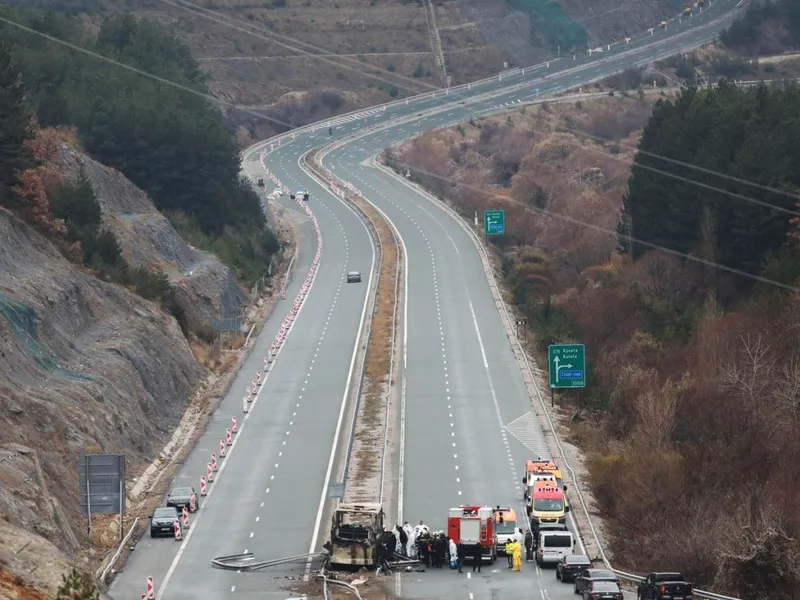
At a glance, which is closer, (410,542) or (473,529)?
(473,529)

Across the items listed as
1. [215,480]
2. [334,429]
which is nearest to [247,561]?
[215,480]

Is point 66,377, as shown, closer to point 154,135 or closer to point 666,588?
point 666,588

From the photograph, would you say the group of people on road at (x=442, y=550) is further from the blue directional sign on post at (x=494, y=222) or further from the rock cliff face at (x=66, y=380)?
the blue directional sign on post at (x=494, y=222)

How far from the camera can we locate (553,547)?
4969 cm

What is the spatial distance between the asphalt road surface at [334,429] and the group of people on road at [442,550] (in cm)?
56

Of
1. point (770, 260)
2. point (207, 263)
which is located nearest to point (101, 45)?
point (207, 263)

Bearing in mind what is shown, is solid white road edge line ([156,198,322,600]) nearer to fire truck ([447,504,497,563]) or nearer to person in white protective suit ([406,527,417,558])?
person in white protective suit ([406,527,417,558])

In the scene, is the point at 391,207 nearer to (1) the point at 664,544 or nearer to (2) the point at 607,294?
(2) the point at 607,294

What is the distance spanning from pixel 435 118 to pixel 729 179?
3661 inches

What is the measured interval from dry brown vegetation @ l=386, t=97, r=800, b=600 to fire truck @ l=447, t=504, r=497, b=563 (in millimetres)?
4443

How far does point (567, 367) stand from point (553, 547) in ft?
82.7

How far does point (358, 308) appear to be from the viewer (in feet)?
334

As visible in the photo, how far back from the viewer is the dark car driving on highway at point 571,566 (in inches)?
1855

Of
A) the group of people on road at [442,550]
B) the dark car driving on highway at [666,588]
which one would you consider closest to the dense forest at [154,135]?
the group of people on road at [442,550]
